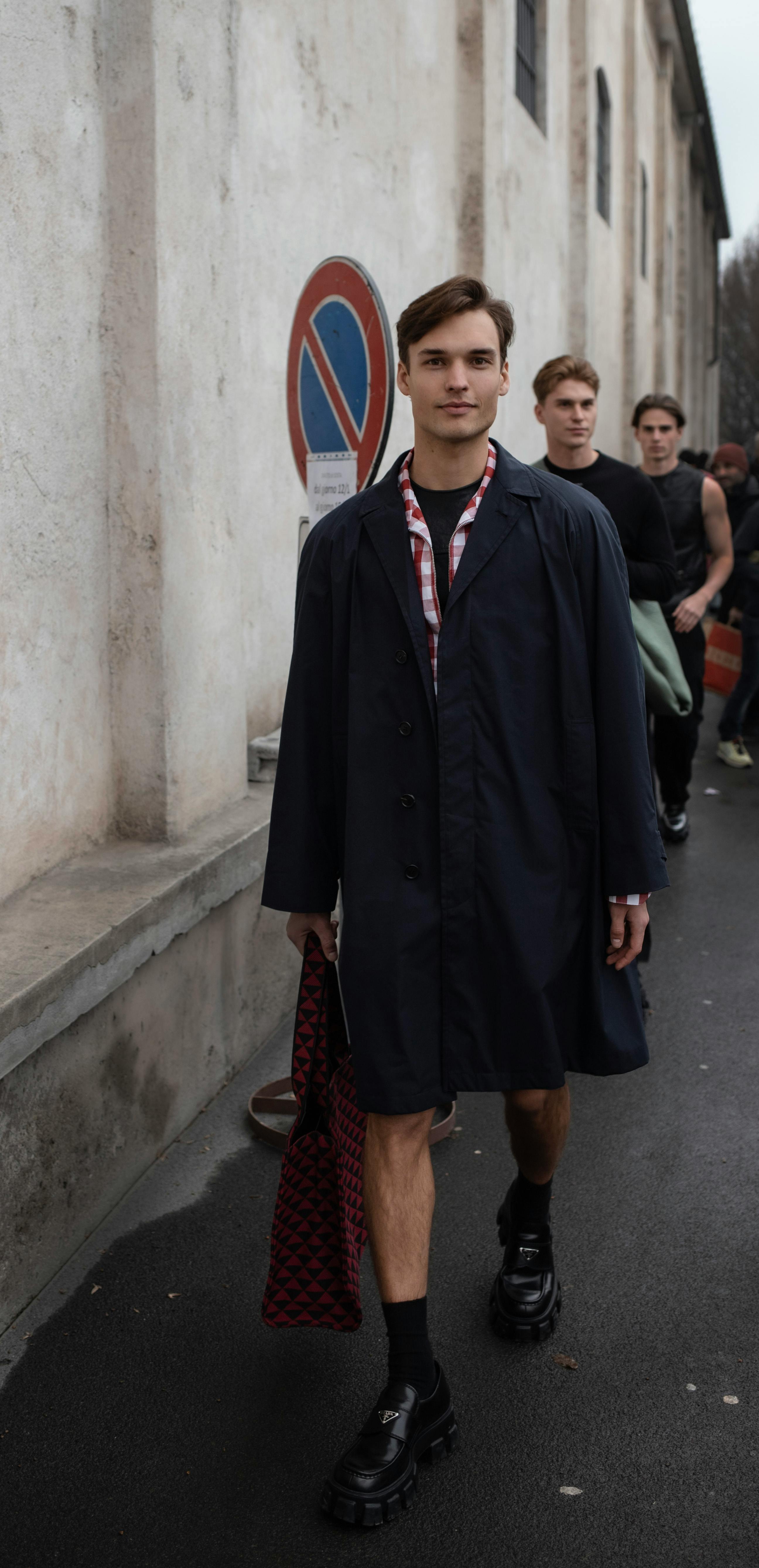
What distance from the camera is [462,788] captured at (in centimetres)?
272

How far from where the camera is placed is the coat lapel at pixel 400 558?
274 centimetres

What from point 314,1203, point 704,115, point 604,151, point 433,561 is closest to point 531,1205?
point 314,1203

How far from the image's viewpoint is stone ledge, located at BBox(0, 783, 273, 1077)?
3.16 m

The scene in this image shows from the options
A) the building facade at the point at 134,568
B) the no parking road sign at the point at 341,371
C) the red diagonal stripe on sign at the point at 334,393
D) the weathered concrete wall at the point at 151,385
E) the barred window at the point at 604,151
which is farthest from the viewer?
the barred window at the point at 604,151

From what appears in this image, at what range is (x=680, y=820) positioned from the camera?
7746 mm

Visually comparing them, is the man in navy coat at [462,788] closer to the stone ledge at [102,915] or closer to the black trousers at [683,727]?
the stone ledge at [102,915]

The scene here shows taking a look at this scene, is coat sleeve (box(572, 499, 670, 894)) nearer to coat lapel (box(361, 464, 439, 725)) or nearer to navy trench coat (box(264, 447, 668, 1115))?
navy trench coat (box(264, 447, 668, 1115))

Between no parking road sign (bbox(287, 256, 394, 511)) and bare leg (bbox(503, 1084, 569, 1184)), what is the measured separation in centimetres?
200

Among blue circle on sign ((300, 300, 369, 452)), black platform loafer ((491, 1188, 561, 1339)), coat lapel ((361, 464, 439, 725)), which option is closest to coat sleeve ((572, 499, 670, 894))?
coat lapel ((361, 464, 439, 725))

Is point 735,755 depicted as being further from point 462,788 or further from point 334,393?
point 462,788

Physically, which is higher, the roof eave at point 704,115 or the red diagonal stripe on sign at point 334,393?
the roof eave at point 704,115

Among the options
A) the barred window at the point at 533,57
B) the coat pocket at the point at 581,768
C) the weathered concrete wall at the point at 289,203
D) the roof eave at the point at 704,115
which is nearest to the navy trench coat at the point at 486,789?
the coat pocket at the point at 581,768

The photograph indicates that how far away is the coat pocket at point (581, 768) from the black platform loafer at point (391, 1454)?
1134 mm

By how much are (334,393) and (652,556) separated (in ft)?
4.73
